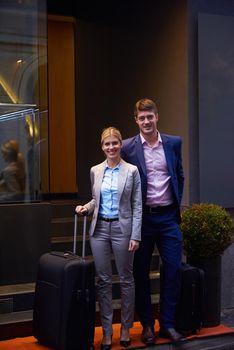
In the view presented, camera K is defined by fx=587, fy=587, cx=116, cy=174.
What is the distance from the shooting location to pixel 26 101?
626cm

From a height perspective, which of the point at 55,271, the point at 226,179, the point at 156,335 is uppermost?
the point at 226,179

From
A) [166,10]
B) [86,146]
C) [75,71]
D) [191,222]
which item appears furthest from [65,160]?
[191,222]

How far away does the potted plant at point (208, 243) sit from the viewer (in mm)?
5652

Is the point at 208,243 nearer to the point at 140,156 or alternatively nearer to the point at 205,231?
the point at 205,231

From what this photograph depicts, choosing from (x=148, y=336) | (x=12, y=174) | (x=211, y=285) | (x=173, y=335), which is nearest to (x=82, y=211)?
(x=148, y=336)

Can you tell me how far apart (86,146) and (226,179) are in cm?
311

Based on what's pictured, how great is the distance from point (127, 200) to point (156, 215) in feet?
1.30

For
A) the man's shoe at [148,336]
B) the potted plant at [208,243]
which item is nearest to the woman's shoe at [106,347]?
the man's shoe at [148,336]

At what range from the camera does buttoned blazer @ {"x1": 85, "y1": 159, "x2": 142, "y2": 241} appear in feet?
15.6

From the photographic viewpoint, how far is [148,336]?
5.05 meters

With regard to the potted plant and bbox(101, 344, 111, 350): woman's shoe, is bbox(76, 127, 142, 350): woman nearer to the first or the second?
bbox(101, 344, 111, 350): woman's shoe

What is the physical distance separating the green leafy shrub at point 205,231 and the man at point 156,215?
596mm

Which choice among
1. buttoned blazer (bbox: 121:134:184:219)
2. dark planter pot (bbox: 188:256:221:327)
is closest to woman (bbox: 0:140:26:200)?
buttoned blazer (bbox: 121:134:184:219)

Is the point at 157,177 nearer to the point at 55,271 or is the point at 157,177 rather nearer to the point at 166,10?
the point at 55,271
